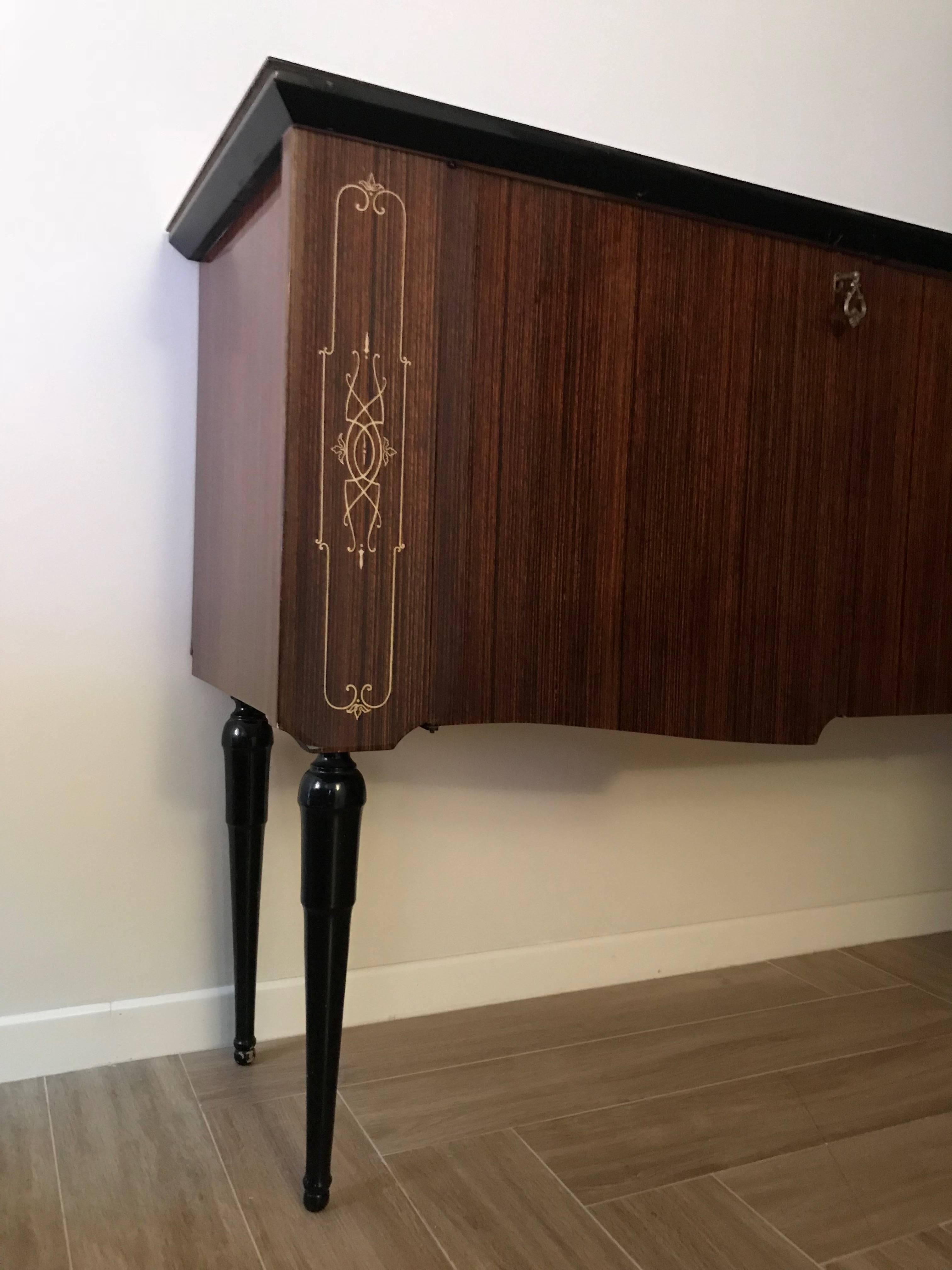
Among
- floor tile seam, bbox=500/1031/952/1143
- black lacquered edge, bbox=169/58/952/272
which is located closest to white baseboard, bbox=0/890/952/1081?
floor tile seam, bbox=500/1031/952/1143

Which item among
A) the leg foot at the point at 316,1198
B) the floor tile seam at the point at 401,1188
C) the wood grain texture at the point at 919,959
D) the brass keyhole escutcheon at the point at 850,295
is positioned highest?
the brass keyhole escutcheon at the point at 850,295

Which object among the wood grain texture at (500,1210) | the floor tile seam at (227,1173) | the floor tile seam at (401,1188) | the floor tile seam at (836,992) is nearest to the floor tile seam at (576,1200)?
the wood grain texture at (500,1210)

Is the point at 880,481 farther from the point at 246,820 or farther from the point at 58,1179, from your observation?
the point at 58,1179

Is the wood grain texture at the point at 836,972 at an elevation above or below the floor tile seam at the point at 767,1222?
below

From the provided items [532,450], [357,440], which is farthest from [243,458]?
[532,450]

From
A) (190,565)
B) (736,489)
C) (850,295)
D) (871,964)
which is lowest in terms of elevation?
(871,964)

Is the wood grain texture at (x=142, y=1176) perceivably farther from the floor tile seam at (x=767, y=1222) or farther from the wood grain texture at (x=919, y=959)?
the wood grain texture at (x=919, y=959)

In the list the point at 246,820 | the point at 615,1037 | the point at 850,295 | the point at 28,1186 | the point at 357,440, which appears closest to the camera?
the point at 357,440

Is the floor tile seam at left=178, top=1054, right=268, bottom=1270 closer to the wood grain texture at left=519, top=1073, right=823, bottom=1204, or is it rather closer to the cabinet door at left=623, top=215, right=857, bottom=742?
the wood grain texture at left=519, top=1073, right=823, bottom=1204

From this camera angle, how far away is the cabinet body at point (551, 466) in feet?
3.25

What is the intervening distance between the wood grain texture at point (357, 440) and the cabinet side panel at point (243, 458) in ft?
0.07

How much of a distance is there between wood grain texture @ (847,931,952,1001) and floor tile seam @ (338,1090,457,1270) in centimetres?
98

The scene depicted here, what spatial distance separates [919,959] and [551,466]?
50.1 inches

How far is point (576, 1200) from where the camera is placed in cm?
110
